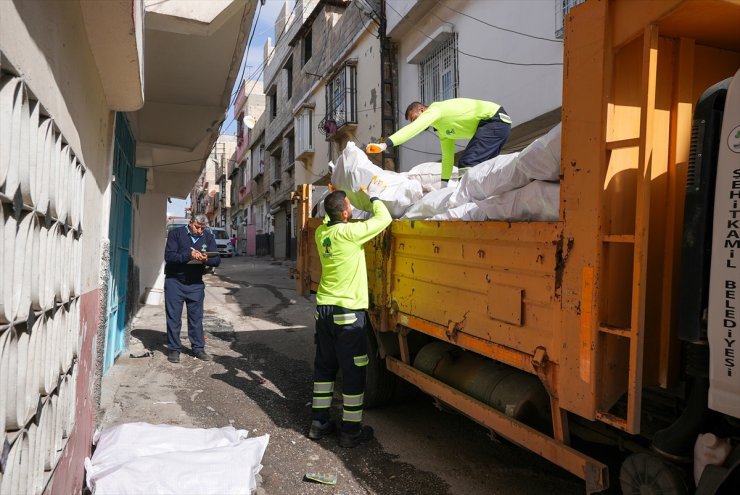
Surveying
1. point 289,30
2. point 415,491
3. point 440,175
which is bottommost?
point 415,491

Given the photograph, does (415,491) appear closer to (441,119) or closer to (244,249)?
(441,119)

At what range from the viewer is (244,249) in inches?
1421

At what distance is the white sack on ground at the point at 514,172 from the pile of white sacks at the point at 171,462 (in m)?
2.02

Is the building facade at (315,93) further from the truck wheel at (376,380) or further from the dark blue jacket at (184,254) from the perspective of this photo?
the truck wheel at (376,380)

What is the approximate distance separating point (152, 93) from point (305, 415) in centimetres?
430

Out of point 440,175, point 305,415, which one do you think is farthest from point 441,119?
point 305,415

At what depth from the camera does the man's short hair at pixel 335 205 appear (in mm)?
4023

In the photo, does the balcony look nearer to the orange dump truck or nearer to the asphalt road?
the asphalt road

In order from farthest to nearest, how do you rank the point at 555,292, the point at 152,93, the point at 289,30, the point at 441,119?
the point at 289,30 → the point at 152,93 → the point at 441,119 → the point at 555,292

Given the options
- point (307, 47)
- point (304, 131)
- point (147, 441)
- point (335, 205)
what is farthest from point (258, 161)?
point (147, 441)

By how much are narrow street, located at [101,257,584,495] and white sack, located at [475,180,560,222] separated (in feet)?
5.52

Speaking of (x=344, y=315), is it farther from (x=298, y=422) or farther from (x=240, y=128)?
(x=240, y=128)

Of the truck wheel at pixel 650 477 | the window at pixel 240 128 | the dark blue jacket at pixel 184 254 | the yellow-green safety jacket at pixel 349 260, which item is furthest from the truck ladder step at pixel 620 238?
the window at pixel 240 128

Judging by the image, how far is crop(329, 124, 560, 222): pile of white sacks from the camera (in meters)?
2.64
